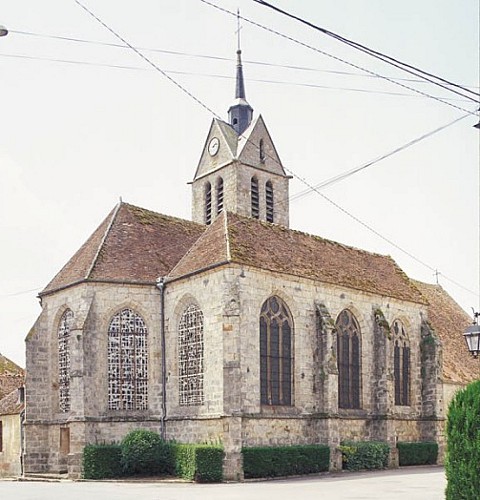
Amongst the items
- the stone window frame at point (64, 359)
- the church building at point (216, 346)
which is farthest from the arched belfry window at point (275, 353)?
the stone window frame at point (64, 359)

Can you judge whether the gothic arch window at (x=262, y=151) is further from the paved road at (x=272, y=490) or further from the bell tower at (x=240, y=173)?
the paved road at (x=272, y=490)

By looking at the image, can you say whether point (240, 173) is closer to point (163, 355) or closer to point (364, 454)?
point (163, 355)

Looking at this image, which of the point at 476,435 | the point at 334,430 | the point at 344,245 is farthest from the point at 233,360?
the point at 476,435

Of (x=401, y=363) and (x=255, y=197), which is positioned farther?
(x=255, y=197)

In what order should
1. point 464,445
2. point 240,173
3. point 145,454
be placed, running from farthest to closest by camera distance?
point 240,173
point 145,454
point 464,445

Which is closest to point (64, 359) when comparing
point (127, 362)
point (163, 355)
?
point (127, 362)

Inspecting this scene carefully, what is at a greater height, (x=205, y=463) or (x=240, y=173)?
(x=240, y=173)

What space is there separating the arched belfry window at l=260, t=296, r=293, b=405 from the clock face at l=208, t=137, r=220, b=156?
17809mm

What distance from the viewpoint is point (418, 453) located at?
31.3 m

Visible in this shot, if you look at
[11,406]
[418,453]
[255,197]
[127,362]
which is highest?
[255,197]

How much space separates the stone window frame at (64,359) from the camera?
96.1 ft

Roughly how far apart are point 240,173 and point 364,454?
18.4 m

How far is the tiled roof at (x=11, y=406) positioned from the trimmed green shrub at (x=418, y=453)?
16094 mm

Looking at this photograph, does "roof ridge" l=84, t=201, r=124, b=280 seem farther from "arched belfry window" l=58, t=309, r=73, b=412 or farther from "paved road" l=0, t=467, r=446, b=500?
"paved road" l=0, t=467, r=446, b=500
